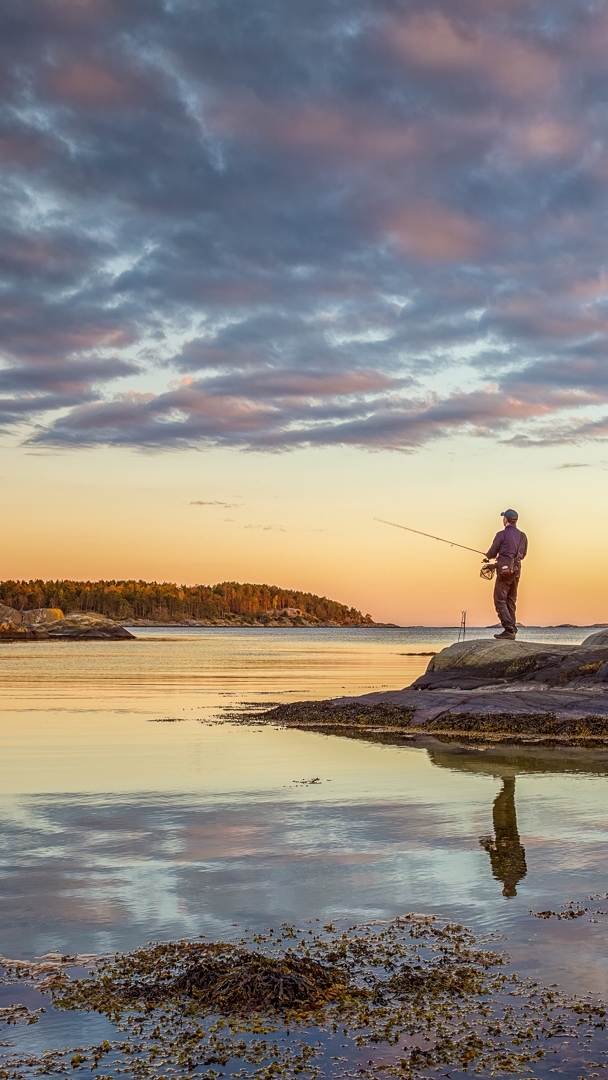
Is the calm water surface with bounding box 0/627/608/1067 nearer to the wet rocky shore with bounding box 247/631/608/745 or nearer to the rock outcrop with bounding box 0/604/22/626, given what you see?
the wet rocky shore with bounding box 247/631/608/745

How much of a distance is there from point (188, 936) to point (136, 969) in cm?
77

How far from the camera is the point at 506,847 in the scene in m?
9.57

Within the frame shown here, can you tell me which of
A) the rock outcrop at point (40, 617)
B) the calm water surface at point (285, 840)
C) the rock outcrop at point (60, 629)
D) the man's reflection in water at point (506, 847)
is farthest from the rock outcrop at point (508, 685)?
the rock outcrop at point (40, 617)

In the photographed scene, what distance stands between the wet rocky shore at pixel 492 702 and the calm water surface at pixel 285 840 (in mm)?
2538

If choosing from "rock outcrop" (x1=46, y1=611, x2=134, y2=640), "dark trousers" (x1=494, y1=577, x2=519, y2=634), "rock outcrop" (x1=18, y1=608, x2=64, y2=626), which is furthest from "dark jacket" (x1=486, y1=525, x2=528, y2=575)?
"rock outcrop" (x1=18, y1=608, x2=64, y2=626)

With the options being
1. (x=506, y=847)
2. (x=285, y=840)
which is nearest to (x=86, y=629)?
(x=285, y=840)

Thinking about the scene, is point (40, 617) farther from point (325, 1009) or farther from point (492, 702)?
point (325, 1009)

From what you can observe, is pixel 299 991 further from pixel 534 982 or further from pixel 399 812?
pixel 399 812

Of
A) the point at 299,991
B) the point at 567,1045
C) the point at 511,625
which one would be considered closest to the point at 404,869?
the point at 299,991

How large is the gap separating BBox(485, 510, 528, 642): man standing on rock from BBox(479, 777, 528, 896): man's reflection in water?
618 inches

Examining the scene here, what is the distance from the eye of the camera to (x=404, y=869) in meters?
8.75

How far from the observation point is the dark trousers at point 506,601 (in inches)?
1109

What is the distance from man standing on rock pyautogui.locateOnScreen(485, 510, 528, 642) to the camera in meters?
27.7

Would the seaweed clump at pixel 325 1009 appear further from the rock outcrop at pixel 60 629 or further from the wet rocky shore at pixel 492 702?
the rock outcrop at pixel 60 629
